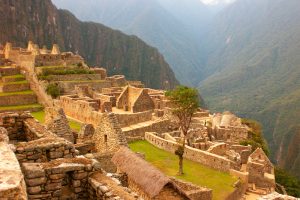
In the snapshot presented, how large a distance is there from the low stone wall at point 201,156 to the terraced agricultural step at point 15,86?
17483 millimetres

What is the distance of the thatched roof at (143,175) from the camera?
1126 centimetres

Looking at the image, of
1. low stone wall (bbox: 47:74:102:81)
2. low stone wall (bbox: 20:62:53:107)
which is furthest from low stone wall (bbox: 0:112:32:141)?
low stone wall (bbox: 47:74:102:81)

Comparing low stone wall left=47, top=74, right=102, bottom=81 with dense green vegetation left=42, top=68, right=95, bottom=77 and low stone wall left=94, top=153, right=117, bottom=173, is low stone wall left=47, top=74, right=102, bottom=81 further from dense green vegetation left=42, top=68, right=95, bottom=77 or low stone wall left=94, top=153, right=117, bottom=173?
low stone wall left=94, top=153, right=117, bottom=173

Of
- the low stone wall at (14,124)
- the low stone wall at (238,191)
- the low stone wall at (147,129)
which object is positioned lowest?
the low stone wall at (238,191)

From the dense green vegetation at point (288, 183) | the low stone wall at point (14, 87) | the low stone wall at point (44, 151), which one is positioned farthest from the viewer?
the dense green vegetation at point (288, 183)

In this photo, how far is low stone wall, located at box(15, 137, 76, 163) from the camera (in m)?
7.47

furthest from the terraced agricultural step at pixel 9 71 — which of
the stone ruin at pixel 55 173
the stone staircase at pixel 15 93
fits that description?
the stone ruin at pixel 55 173

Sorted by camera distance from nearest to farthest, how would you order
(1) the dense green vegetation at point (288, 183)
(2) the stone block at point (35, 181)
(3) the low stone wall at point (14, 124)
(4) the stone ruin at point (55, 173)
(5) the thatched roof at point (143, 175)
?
(4) the stone ruin at point (55, 173) → (2) the stone block at point (35, 181) → (3) the low stone wall at point (14, 124) → (5) the thatched roof at point (143, 175) → (1) the dense green vegetation at point (288, 183)

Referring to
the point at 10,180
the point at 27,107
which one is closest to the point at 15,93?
the point at 27,107

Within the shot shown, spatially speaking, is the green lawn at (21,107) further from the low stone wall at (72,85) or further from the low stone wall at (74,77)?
the low stone wall at (74,77)

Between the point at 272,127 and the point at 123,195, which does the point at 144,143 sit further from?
the point at 272,127

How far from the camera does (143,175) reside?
11398 millimetres

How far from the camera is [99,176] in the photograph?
6.94 m

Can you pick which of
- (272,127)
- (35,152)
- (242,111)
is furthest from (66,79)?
(242,111)
